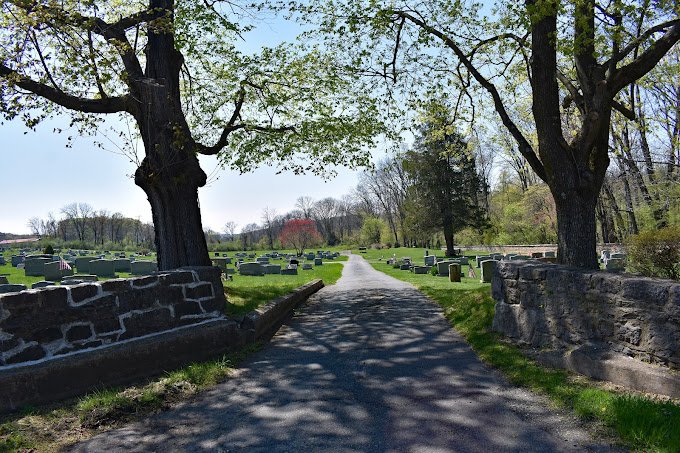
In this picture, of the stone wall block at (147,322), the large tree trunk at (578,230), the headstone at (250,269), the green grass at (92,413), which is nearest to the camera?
the green grass at (92,413)

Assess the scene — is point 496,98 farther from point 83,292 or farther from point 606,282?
point 83,292

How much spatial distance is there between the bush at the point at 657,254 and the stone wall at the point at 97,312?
20.9 ft

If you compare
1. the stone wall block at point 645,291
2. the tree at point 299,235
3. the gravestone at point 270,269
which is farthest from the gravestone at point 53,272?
the tree at point 299,235

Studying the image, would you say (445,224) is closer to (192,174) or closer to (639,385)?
(192,174)

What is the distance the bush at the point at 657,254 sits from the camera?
736cm

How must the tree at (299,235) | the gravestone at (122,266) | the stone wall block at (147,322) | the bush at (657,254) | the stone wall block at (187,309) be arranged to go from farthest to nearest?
1. the tree at (299,235)
2. the gravestone at (122,266)
3. the bush at (657,254)
4. the stone wall block at (187,309)
5. the stone wall block at (147,322)

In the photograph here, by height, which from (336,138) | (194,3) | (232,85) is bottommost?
(336,138)

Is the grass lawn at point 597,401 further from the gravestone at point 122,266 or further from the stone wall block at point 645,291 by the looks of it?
the gravestone at point 122,266

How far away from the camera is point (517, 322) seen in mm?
6926

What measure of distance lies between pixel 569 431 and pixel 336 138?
40.6 feet


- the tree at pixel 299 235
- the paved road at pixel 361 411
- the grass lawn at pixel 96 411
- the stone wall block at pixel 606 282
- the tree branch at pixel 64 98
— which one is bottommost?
the paved road at pixel 361 411

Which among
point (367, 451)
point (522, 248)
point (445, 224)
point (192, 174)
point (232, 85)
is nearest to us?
point (367, 451)

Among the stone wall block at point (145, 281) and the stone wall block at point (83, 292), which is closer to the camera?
the stone wall block at point (83, 292)

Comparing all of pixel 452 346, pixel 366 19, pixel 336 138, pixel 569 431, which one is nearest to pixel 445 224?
pixel 336 138
